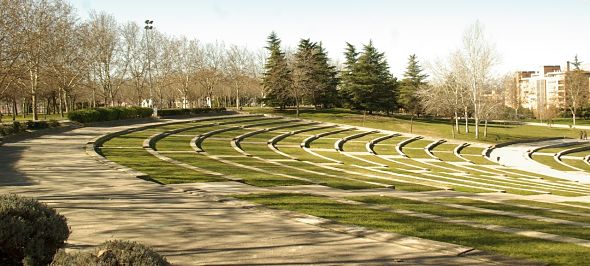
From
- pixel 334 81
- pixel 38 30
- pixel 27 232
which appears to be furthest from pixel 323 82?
pixel 27 232

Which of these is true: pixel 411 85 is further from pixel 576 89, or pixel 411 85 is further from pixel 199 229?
pixel 199 229

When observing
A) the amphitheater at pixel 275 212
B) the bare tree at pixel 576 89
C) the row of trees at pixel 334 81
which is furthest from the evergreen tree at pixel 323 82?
the amphitheater at pixel 275 212

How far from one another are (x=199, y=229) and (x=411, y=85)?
82.8 metres

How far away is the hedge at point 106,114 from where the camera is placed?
40625mm

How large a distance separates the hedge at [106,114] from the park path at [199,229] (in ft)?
85.0

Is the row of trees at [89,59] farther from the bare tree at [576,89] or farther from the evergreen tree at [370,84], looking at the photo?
the bare tree at [576,89]

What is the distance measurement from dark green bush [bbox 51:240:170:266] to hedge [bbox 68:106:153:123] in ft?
127

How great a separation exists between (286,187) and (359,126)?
47110 mm

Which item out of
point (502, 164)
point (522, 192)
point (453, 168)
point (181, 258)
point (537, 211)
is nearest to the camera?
point (181, 258)

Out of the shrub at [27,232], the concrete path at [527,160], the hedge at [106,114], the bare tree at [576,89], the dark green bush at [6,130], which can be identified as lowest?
the concrete path at [527,160]

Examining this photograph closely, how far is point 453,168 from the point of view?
111ft

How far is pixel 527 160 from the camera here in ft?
139

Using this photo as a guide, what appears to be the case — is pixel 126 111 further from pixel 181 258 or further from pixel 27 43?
pixel 181 258

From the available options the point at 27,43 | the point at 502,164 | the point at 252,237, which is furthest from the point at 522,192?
the point at 27,43
